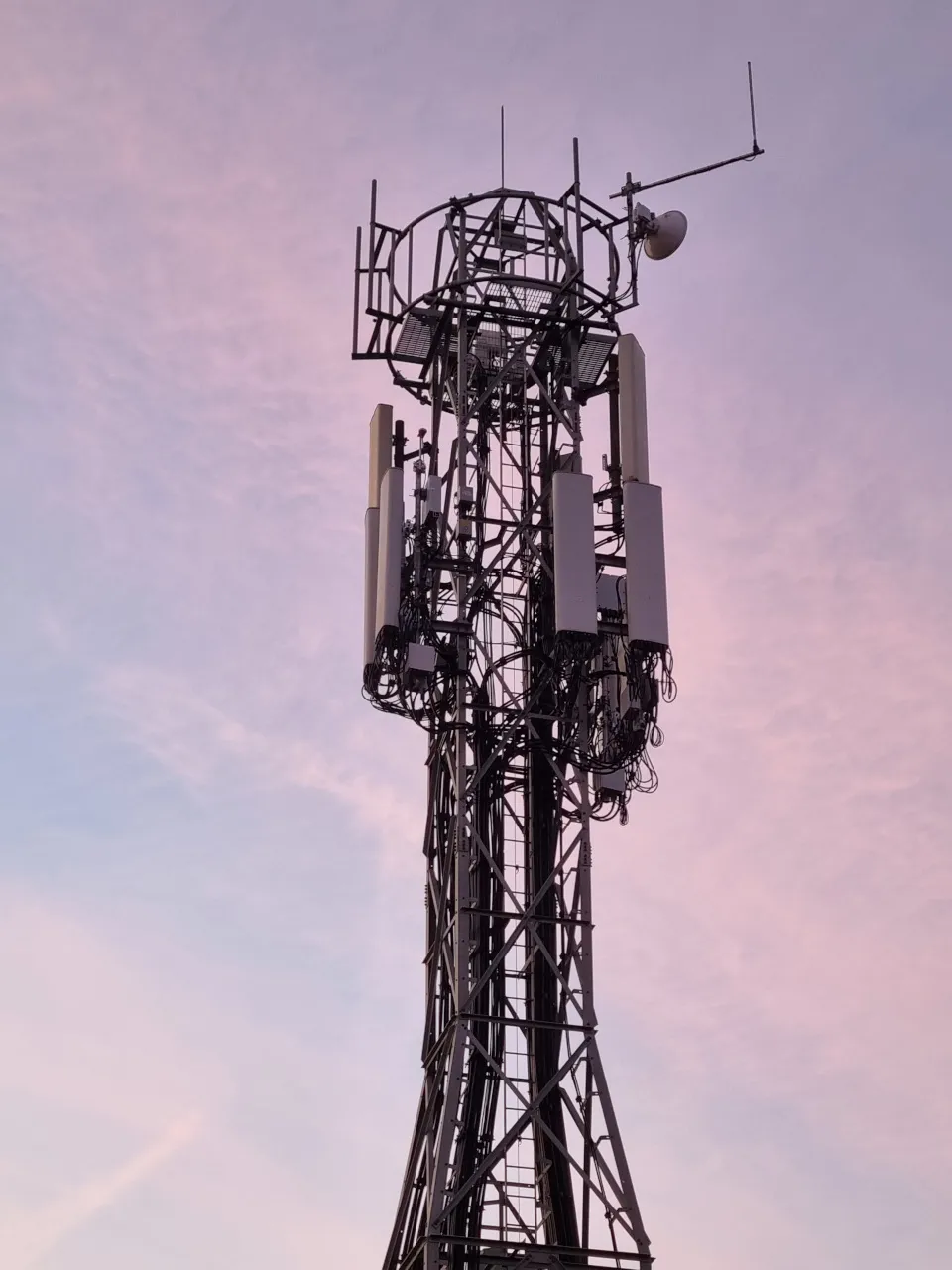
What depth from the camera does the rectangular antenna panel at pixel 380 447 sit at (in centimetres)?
4366

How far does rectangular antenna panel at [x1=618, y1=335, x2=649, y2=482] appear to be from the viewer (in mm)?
42688

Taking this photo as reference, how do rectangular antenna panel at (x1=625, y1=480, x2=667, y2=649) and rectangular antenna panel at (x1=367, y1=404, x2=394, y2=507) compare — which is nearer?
rectangular antenna panel at (x1=625, y1=480, x2=667, y2=649)

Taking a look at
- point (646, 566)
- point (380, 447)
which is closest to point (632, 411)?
point (646, 566)

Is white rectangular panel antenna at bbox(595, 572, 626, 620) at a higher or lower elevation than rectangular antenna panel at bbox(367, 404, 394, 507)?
lower

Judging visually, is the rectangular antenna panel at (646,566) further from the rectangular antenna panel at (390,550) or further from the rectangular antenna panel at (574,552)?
the rectangular antenna panel at (390,550)

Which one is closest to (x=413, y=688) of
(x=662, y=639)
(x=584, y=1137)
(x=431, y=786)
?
(x=431, y=786)

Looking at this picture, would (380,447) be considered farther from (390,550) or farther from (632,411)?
A: (632,411)

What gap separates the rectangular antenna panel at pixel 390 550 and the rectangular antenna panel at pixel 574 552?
329cm

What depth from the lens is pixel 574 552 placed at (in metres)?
40.9

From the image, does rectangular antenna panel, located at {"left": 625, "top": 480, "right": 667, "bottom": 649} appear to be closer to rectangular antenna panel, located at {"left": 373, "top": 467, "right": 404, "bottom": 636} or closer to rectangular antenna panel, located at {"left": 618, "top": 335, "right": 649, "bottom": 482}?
rectangular antenna panel, located at {"left": 618, "top": 335, "right": 649, "bottom": 482}

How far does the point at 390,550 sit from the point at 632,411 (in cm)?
631

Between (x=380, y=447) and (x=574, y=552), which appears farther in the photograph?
(x=380, y=447)

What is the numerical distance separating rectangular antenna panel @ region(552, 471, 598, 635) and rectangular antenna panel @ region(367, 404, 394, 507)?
4.17m

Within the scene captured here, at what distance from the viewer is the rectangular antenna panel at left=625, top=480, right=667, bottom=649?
41281 millimetres
